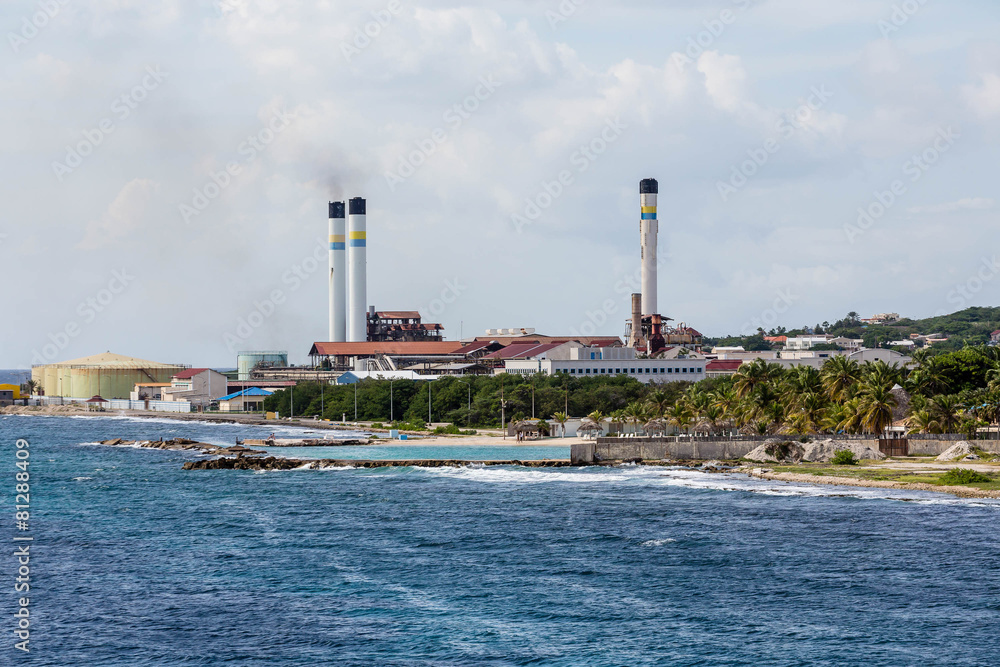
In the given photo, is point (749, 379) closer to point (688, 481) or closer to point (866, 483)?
point (688, 481)

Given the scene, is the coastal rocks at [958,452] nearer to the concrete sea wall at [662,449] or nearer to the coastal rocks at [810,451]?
the coastal rocks at [810,451]

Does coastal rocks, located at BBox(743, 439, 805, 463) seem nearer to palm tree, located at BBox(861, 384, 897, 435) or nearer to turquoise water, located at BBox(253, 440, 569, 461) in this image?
palm tree, located at BBox(861, 384, 897, 435)

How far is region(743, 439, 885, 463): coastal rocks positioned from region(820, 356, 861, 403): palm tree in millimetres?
9442

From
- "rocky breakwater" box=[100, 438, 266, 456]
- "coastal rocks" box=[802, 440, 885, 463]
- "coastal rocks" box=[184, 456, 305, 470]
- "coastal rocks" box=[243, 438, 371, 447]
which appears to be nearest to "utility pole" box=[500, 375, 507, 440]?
"coastal rocks" box=[243, 438, 371, 447]

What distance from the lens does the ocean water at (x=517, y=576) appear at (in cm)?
5034

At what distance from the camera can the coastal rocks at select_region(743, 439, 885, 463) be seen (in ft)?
360

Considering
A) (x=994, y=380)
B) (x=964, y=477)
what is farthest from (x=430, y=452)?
(x=964, y=477)

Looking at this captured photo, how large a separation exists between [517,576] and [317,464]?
6337cm

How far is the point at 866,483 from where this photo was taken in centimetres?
9550

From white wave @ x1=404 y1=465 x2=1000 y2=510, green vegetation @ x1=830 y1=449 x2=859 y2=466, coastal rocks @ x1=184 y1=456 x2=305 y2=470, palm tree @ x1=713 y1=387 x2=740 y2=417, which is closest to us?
white wave @ x1=404 y1=465 x2=1000 y2=510

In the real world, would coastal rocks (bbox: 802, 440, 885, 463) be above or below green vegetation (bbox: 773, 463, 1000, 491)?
above

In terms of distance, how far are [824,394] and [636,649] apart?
76.9 metres

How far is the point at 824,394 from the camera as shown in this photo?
121m

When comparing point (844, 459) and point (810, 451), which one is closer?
point (844, 459)
